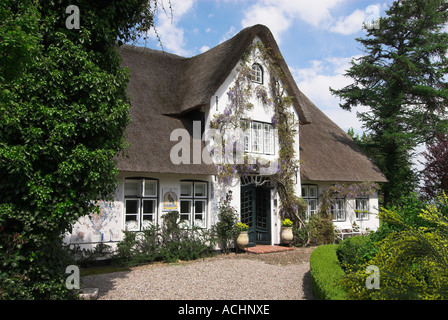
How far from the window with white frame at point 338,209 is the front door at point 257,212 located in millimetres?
4017

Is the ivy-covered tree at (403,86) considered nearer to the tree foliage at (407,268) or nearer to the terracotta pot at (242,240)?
the terracotta pot at (242,240)

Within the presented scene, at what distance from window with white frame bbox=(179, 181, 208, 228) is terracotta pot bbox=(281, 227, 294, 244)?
315 cm

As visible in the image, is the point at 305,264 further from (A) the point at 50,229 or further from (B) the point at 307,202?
(A) the point at 50,229

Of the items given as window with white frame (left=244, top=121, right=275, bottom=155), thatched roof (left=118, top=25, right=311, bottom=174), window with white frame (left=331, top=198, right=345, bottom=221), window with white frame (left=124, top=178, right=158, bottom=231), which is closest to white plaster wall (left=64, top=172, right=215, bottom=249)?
window with white frame (left=124, top=178, right=158, bottom=231)

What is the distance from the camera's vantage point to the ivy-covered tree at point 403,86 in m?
17.1

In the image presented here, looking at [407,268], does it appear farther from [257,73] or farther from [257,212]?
[257,73]

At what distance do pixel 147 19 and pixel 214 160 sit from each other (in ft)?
17.8

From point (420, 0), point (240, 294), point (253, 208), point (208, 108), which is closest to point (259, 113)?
point (208, 108)

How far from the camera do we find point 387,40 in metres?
18.2

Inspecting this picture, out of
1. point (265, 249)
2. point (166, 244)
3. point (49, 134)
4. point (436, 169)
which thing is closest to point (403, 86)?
point (436, 169)

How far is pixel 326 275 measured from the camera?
6082 millimetres

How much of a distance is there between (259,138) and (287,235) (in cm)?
372

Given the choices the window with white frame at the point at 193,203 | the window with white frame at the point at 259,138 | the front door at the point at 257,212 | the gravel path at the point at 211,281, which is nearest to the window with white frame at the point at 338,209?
the front door at the point at 257,212

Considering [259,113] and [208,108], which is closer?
[208,108]
